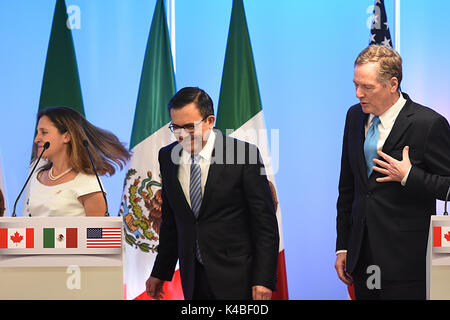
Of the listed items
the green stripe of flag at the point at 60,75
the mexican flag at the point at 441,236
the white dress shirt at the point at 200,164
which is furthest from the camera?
the green stripe of flag at the point at 60,75

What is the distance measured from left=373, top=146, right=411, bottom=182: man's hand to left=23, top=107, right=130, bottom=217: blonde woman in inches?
55.1

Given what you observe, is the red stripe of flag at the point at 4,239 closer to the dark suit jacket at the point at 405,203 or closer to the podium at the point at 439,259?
the dark suit jacket at the point at 405,203

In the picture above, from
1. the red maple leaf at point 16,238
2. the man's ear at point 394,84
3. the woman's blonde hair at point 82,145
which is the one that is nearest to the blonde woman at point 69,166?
the woman's blonde hair at point 82,145

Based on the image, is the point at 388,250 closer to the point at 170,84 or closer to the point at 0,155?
the point at 170,84

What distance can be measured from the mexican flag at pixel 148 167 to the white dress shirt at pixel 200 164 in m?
1.74

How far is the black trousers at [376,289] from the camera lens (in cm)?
230

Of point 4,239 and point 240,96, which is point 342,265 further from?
point 240,96

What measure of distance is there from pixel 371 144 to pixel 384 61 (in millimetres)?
360

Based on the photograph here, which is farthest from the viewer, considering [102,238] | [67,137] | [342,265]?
[67,137]

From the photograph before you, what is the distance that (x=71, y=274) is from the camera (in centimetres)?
214

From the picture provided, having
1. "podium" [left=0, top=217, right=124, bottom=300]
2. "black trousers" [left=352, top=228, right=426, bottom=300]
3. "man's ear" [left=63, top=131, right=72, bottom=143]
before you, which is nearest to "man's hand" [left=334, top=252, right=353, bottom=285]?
"black trousers" [left=352, top=228, right=426, bottom=300]

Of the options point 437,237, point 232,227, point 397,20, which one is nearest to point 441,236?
point 437,237

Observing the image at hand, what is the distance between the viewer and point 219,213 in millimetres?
2410
